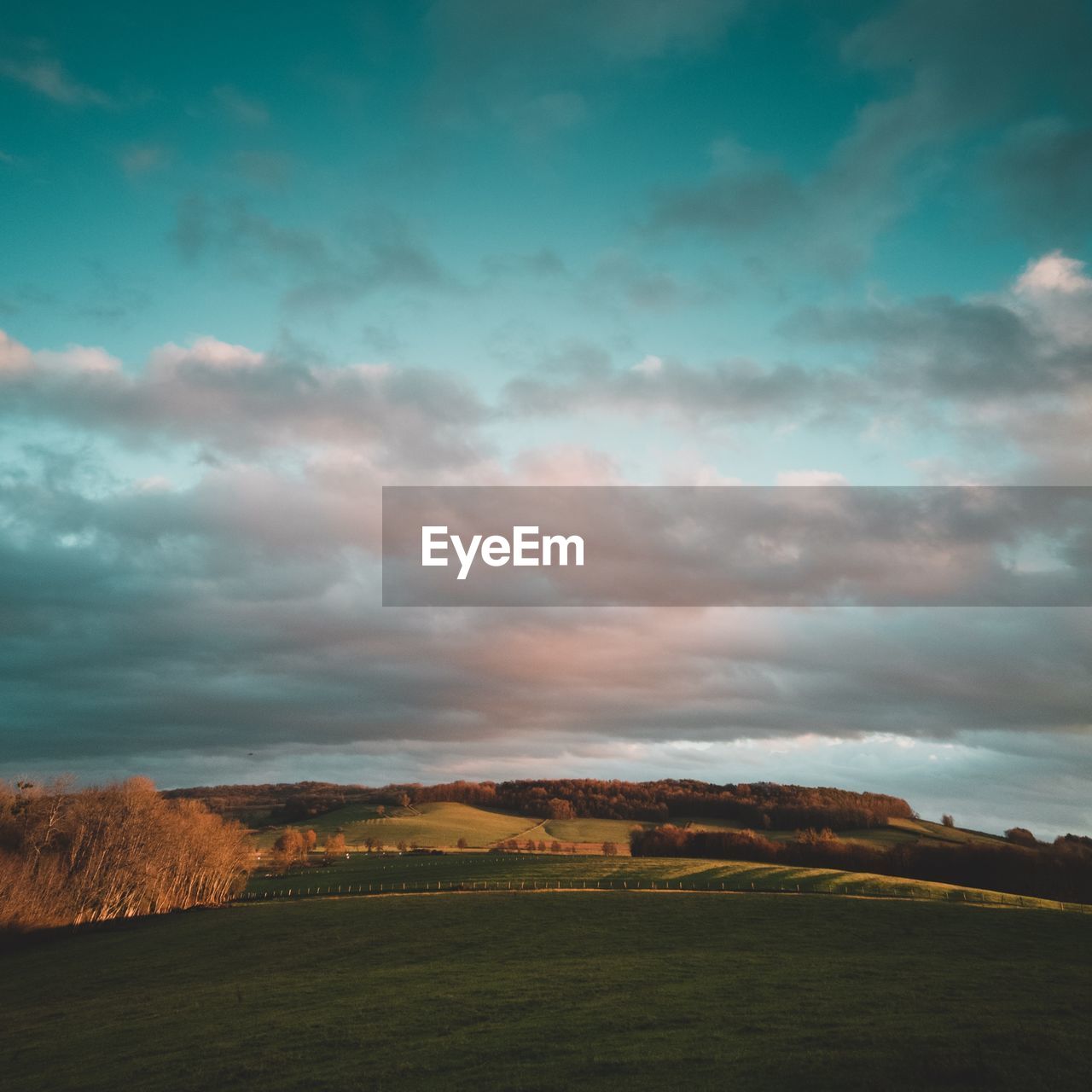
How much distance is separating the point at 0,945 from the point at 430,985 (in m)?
61.0

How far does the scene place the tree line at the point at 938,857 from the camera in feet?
376

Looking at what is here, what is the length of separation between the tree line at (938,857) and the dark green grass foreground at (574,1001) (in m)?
56.5

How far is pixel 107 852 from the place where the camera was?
316 ft

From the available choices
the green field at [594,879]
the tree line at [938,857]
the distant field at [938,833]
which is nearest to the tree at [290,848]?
the green field at [594,879]

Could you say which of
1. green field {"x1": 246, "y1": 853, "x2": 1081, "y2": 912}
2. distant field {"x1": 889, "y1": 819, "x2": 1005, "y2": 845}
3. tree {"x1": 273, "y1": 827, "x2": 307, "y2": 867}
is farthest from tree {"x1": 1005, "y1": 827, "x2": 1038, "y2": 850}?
tree {"x1": 273, "y1": 827, "x2": 307, "y2": 867}

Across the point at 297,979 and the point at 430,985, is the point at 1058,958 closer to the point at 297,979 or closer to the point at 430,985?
the point at 430,985

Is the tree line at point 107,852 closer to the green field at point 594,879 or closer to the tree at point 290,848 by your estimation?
the green field at point 594,879

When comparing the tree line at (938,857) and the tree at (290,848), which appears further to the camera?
the tree at (290,848)

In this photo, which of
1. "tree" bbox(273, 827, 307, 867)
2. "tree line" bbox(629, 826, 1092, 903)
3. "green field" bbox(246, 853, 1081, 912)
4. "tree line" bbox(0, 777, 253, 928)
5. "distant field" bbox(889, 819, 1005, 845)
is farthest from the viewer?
"distant field" bbox(889, 819, 1005, 845)

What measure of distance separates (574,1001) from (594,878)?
7409cm

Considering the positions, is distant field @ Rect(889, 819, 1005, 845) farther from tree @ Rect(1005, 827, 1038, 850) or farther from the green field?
the green field

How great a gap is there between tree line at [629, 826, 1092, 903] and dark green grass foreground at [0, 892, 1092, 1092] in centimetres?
5651

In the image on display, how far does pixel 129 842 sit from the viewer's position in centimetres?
9738

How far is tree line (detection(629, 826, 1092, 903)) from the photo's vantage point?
115 meters
